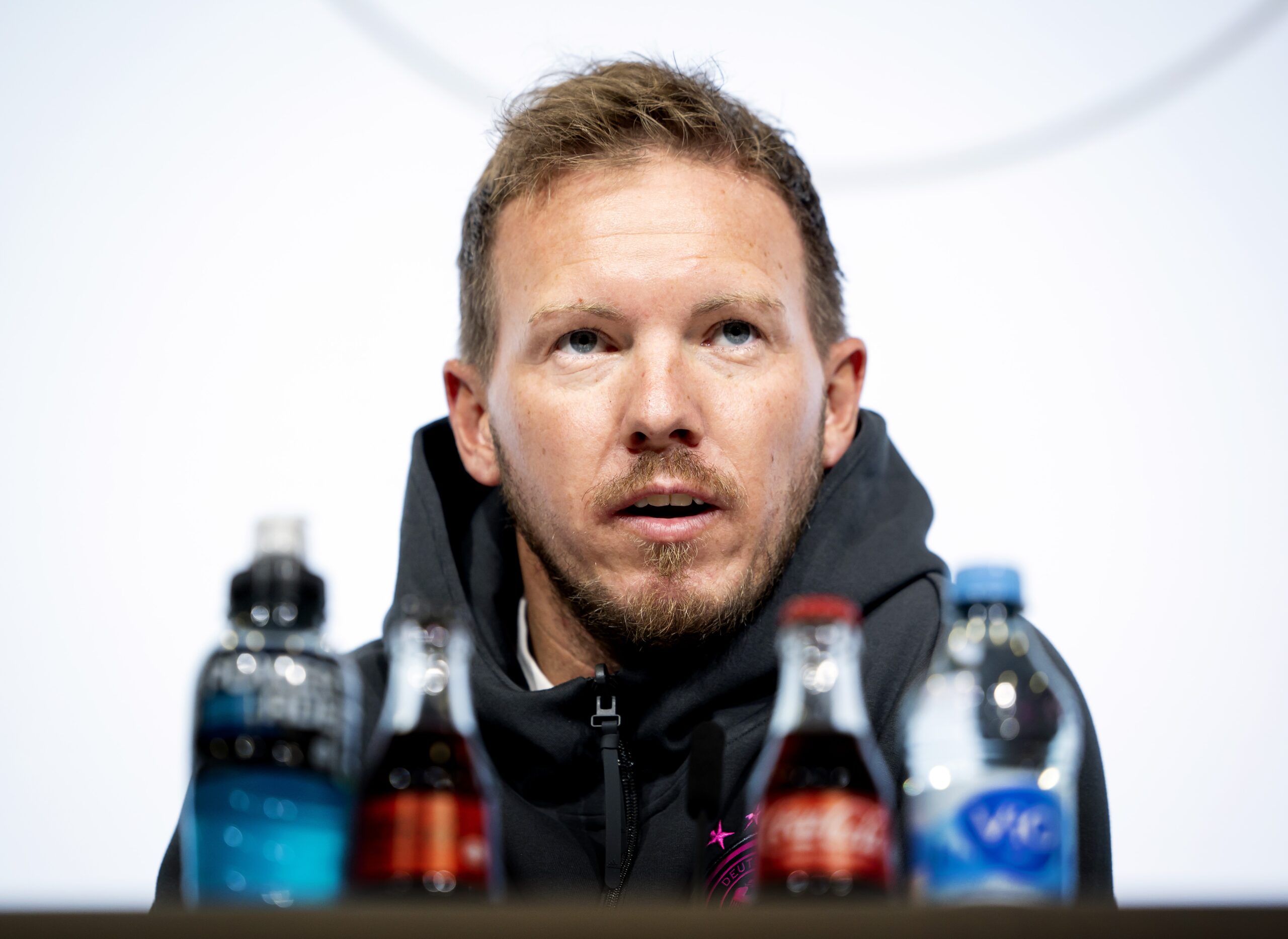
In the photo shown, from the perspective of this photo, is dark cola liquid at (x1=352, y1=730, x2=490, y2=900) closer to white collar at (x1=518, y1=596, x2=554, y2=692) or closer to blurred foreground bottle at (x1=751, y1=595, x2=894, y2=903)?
blurred foreground bottle at (x1=751, y1=595, x2=894, y2=903)

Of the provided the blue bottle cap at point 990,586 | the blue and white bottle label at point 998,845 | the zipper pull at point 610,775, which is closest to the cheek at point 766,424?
the zipper pull at point 610,775

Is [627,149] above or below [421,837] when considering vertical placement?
above

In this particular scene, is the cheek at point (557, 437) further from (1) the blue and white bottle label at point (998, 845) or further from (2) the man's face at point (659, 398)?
(1) the blue and white bottle label at point (998, 845)

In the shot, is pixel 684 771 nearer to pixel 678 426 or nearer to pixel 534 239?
pixel 678 426

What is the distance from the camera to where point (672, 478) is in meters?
1.17

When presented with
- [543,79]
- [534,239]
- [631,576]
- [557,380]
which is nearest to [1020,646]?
[631,576]

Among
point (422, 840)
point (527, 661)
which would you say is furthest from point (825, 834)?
point (527, 661)

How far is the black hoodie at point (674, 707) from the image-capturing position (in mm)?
1153

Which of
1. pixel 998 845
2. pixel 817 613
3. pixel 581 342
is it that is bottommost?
pixel 998 845

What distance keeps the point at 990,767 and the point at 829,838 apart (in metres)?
0.22

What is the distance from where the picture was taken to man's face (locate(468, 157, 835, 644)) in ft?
3.92

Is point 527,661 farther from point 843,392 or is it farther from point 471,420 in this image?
point 843,392

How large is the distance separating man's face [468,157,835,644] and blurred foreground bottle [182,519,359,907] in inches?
22.2

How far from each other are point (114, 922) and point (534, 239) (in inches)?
40.2
